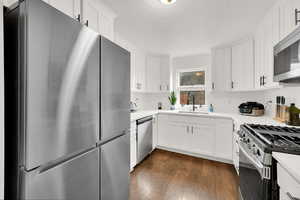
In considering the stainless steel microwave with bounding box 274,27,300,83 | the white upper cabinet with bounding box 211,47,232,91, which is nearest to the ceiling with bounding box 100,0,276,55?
the white upper cabinet with bounding box 211,47,232,91

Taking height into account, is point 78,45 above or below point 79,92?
above

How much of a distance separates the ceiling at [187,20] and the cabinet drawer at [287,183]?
1.72 m

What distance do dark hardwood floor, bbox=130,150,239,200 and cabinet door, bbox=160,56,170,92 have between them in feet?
5.85

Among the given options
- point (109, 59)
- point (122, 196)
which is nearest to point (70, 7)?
point (109, 59)

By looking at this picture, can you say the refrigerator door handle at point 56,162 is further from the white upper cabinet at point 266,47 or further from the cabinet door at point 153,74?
the cabinet door at point 153,74

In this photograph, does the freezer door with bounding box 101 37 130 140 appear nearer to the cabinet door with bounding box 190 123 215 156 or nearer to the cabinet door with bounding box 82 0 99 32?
the cabinet door with bounding box 82 0 99 32

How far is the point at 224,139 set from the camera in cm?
248

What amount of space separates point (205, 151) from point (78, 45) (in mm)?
2753

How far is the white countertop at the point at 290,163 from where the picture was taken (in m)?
0.63

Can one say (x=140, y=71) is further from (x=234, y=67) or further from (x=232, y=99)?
(x=232, y=99)

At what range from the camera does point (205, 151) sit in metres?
2.66

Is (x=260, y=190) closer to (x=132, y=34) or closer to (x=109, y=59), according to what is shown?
(x=109, y=59)

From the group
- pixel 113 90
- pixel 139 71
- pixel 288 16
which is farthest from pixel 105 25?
pixel 288 16

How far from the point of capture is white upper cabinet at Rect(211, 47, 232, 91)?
2.84 m
